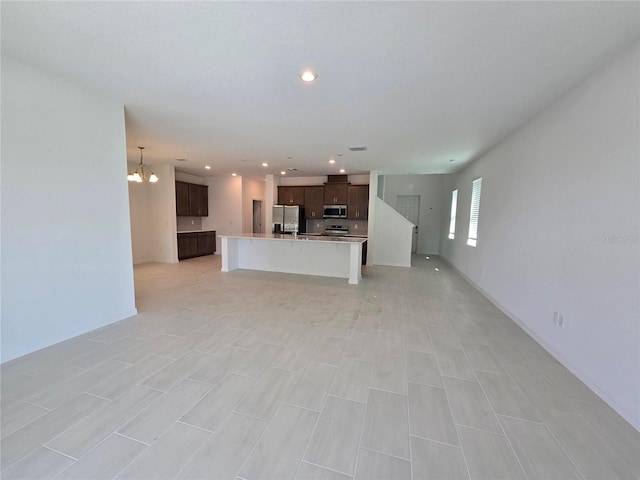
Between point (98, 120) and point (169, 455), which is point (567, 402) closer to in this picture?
point (169, 455)

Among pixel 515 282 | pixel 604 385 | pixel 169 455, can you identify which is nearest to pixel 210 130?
pixel 169 455

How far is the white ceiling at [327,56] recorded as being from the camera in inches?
64.4

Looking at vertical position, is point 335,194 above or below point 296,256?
above

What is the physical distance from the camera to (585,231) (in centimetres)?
226

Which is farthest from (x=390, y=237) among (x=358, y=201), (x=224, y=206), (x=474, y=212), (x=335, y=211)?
(x=224, y=206)

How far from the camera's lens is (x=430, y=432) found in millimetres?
1631

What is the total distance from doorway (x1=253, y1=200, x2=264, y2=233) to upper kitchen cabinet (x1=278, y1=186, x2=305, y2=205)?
1.36 m

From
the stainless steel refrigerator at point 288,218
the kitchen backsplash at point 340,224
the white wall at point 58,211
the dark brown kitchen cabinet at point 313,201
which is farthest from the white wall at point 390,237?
the white wall at point 58,211

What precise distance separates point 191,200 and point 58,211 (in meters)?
5.55

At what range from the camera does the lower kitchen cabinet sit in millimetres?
7406

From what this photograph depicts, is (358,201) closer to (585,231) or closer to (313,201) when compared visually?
(313,201)

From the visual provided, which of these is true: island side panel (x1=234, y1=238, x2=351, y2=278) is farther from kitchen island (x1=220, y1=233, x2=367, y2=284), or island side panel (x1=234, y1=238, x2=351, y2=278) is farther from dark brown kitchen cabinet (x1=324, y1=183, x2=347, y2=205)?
dark brown kitchen cabinet (x1=324, y1=183, x2=347, y2=205)

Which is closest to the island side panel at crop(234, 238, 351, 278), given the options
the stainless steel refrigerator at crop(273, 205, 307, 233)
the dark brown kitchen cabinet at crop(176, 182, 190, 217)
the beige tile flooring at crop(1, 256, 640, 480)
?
the stainless steel refrigerator at crop(273, 205, 307, 233)

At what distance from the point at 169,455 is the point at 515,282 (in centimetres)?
407
